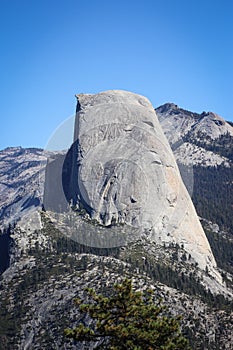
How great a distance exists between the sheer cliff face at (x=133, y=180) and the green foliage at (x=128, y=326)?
81.9 m

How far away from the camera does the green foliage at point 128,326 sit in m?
34.9

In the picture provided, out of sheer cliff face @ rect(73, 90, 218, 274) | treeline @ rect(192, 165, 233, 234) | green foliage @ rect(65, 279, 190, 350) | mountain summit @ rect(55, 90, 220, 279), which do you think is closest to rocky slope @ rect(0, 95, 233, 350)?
mountain summit @ rect(55, 90, 220, 279)

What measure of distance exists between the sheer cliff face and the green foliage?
81.9m

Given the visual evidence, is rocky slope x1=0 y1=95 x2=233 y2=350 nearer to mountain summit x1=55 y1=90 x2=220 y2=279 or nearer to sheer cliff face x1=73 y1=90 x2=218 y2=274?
mountain summit x1=55 y1=90 x2=220 y2=279

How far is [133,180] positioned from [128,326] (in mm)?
89328

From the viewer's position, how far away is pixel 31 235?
113688 millimetres

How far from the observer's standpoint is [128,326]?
34781mm

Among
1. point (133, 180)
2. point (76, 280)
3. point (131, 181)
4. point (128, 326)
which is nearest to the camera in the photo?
point (128, 326)

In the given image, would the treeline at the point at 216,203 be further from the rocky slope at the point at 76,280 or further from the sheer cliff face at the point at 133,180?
the rocky slope at the point at 76,280

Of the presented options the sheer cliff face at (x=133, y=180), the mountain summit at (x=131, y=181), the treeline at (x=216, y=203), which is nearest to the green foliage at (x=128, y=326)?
the mountain summit at (x=131, y=181)

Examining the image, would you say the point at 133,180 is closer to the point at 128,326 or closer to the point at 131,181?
the point at 131,181

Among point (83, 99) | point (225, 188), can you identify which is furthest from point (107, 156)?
point (225, 188)

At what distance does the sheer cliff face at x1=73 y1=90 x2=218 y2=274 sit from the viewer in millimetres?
122062

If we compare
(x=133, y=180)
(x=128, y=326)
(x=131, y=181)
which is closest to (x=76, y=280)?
(x=131, y=181)
